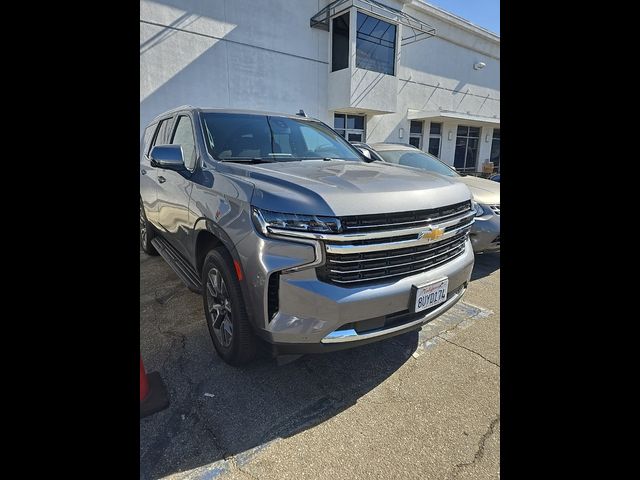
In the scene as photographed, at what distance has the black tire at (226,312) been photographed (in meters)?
2.26

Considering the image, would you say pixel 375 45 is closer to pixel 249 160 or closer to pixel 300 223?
pixel 249 160

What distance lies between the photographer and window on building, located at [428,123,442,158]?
63.0 ft

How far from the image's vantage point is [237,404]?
226 centimetres

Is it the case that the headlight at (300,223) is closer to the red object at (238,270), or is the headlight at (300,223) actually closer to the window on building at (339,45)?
the red object at (238,270)

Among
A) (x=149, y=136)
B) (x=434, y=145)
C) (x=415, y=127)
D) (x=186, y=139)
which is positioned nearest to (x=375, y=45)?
(x=415, y=127)

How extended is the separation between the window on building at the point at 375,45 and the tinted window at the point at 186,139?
488 inches

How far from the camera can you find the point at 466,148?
2175cm

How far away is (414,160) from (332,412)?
5.38 m

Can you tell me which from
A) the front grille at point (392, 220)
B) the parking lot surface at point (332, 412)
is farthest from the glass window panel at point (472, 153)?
the front grille at point (392, 220)

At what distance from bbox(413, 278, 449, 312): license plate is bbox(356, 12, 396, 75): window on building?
13936mm
